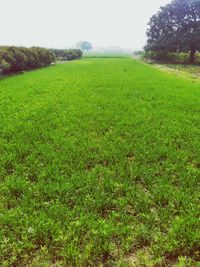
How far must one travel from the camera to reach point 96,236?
374 cm

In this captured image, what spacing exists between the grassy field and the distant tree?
4827 centimetres

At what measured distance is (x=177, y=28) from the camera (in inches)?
2172

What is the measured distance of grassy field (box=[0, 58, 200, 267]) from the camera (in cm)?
355

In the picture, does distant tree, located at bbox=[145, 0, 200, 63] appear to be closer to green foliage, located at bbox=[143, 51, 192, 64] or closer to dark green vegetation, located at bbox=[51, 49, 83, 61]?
green foliage, located at bbox=[143, 51, 192, 64]

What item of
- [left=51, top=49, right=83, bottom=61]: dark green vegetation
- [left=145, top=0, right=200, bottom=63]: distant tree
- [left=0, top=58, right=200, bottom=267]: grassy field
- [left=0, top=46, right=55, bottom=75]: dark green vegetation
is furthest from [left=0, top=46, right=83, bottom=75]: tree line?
[left=51, top=49, right=83, bottom=61]: dark green vegetation

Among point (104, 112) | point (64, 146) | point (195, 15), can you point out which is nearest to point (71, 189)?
point (64, 146)

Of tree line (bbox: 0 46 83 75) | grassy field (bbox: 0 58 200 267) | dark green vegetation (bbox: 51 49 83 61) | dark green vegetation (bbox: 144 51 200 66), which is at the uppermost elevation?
grassy field (bbox: 0 58 200 267)

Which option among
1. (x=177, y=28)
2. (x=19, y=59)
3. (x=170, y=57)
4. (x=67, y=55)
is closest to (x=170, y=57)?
(x=170, y=57)

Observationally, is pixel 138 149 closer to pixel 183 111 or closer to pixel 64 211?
pixel 64 211

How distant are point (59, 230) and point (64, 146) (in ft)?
10.9

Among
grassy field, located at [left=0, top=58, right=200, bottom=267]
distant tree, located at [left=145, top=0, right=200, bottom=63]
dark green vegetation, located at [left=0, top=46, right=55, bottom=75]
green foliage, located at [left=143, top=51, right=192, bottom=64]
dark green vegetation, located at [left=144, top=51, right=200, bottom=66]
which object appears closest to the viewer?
grassy field, located at [left=0, top=58, right=200, bottom=267]

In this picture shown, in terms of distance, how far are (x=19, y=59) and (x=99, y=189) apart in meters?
27.6

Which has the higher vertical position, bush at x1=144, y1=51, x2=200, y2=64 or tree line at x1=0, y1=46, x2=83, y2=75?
tree line at x1=0, y1=46, x2=83, y2=75

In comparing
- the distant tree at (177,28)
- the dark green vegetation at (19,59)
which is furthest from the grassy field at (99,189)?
the distant tree at (177,28)
